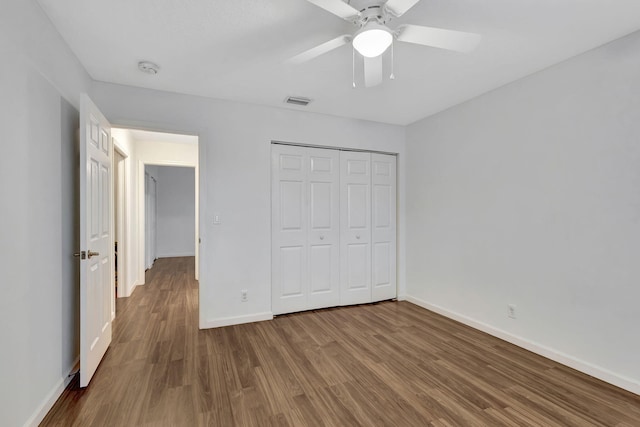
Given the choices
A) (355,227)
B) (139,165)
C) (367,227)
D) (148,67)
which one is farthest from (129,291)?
(367,227)

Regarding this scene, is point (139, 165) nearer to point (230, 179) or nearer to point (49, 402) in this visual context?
point (230, 179)

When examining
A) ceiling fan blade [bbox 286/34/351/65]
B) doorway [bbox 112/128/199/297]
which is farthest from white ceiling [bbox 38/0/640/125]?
doorway [bbox 112/128/199/297]

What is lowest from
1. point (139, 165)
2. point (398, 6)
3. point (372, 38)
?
point (139, 165)

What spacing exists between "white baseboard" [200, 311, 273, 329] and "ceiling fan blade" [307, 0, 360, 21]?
2995 mm

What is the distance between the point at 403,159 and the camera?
4.25 m

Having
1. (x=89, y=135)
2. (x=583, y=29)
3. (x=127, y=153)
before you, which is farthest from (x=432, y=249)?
(x=127, y=153)

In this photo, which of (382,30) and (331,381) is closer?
(382,30)

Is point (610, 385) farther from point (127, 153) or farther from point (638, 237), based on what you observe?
point (127, 153)

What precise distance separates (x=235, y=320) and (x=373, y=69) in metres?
2.83

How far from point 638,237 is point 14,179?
12.5 ft

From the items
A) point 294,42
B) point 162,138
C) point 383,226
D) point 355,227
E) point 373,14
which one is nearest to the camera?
point 373,14

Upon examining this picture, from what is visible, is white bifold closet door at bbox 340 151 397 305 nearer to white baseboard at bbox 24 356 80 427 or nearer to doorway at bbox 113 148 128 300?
white baseboard at bbox 24 356 80 427

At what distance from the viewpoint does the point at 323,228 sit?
12.4 feet

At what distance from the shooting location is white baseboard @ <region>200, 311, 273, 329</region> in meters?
3.15
